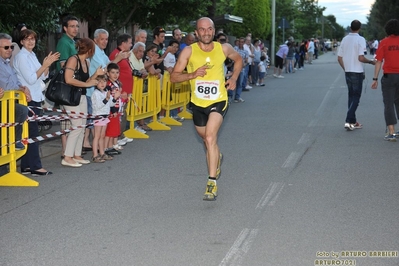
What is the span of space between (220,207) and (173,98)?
7826 mm

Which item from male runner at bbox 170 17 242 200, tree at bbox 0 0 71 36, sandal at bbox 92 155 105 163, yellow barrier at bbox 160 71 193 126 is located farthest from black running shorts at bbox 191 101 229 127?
yellow barrier at bbox 160 71 193 126

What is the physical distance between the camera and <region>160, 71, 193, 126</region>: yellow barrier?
14.4 metres

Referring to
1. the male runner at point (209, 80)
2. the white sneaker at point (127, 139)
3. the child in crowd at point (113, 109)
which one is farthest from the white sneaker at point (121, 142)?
the male runner at point (209, 80)

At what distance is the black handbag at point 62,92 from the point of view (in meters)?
9.45

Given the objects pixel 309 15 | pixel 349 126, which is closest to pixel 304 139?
pixel 349 126

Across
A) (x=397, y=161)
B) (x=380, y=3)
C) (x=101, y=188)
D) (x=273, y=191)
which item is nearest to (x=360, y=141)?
(x=397, y=161)

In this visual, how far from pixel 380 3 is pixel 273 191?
308 feet

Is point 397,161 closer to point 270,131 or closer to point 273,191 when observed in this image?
point 273,191

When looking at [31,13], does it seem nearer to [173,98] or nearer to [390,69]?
[173,98]

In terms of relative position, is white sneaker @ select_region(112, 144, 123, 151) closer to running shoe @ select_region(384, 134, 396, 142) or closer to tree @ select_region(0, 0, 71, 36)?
tree @ select_region(0, 0, 71, 36)

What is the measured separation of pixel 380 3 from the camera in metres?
96.9

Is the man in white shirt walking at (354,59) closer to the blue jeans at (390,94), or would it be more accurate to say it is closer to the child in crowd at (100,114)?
the blue jeans at (390,94)

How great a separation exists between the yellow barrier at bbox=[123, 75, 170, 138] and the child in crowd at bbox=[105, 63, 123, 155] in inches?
56.6

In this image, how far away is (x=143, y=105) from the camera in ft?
43.1
